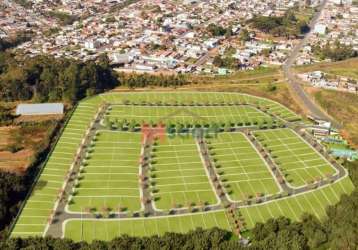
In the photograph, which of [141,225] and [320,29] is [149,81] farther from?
[320,29]

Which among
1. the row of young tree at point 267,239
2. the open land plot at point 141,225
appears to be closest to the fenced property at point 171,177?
the open land plot at point 141,225

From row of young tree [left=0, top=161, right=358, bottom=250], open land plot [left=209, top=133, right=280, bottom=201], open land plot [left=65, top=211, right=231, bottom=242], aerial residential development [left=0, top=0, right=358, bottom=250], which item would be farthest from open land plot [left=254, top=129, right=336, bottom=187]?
open land plot [left=65, top=211, right=231, bottom=242]

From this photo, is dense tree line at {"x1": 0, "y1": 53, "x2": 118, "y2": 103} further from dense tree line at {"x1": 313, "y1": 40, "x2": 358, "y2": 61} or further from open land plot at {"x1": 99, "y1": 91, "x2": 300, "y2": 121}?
dense tree line at {"x1": 313, "y1": 40, "x2": 358, "y2": 61}

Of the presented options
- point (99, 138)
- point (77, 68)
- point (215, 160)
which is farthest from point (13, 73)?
point (215, 160)

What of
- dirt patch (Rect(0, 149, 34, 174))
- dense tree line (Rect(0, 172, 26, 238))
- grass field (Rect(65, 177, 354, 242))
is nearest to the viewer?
Result: grass field (Rect(65, 177, 354, 242))

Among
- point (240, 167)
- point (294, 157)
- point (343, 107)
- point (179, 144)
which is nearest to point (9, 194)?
point (179, 144)
